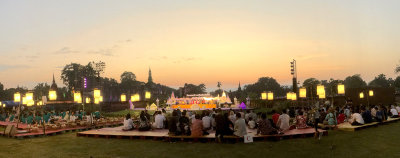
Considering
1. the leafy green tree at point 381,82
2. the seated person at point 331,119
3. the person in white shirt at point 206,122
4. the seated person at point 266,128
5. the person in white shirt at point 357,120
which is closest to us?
the seated person at point 266,128

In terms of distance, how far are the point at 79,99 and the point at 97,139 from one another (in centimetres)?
982

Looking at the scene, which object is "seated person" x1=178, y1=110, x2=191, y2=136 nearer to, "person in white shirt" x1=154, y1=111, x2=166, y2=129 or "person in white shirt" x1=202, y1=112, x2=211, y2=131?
"person in white shirt" x1=202, y1=112, x2=211, y2=131

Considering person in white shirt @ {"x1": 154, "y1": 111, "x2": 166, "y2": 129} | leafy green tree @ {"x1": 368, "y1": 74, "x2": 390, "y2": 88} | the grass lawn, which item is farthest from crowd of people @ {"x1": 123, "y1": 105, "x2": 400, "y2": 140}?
leafy green tree @ {"x1": 368, "y1": 74, "x2": 390, "y2": 88}

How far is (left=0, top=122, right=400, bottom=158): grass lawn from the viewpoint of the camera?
34.3 ft

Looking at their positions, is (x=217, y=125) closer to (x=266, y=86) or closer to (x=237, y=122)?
(x=237, y=122)

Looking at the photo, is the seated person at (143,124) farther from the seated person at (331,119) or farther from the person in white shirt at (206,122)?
the seated person at (331,119)

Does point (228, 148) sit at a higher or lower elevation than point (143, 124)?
lower

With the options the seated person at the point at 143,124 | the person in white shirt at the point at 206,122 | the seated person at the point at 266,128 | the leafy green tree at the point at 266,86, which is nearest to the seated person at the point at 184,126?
the person in white shirt at the point at 206,122

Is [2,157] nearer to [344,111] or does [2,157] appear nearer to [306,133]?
[306,133]

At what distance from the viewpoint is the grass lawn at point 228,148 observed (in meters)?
10.5

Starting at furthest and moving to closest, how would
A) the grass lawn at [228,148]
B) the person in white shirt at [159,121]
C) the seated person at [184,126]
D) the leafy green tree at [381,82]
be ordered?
the leafy green tree at [381,82] → the person in white shirt at [159,121] → the seated person at [184,126] → the grass lawn at [228,148]

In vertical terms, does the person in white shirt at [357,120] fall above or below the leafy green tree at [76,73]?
below

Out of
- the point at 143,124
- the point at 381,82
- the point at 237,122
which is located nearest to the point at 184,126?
the point at 237,122

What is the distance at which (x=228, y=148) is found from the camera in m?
11.5
